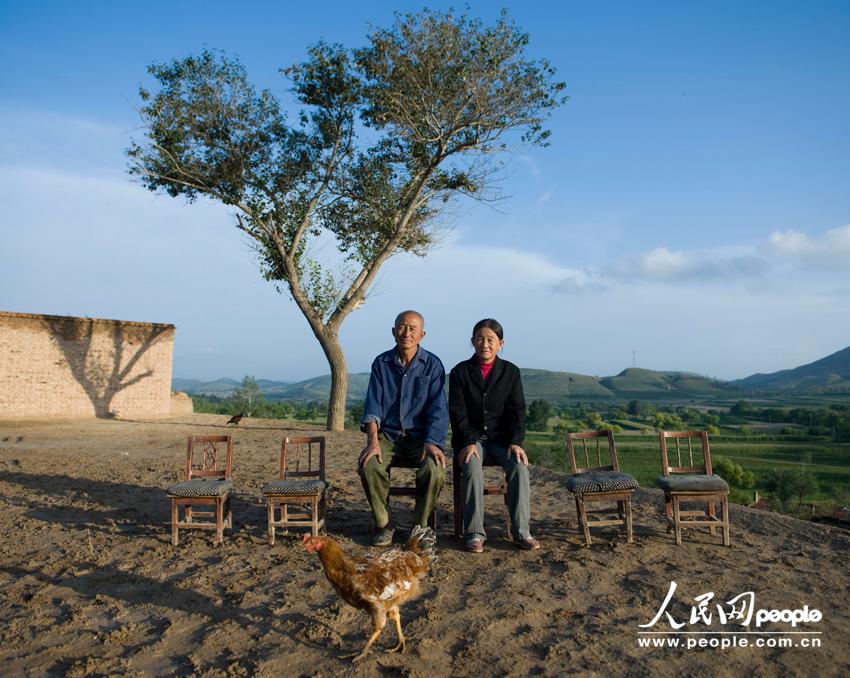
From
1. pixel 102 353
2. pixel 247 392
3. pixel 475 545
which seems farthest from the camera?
pixel 247 392

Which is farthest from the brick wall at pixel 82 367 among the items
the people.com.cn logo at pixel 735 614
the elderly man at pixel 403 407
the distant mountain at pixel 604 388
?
the distant mountain at pixel 604 388

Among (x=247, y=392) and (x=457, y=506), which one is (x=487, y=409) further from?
(x=247, y=392)

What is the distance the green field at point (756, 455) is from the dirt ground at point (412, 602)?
1162 inches

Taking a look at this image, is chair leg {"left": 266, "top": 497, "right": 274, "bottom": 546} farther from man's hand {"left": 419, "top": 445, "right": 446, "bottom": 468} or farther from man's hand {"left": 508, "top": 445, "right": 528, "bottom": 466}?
man's hand {"left": 508, "top": 445, "right": 528, "bottom": 466}

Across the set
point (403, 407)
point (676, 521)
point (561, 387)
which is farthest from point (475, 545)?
point (561, 387)

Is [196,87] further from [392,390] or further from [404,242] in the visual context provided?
[392,390]

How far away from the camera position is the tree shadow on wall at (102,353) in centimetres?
1816

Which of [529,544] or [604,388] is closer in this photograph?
[529,544]

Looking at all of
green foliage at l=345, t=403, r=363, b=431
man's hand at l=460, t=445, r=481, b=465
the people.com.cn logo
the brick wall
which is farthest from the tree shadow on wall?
the people.com.cn logo

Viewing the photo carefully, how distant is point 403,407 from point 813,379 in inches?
7247

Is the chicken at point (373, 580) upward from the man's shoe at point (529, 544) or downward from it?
upward

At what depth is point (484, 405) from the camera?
213 inches

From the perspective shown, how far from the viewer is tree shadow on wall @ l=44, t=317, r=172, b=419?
18.2 metres

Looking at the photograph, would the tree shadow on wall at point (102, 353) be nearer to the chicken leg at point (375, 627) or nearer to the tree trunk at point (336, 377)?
the tree trunk at point (336, 377)
